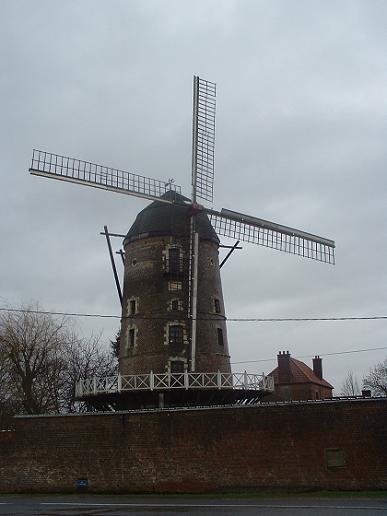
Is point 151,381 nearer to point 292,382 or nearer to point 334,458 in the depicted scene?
point 334,458

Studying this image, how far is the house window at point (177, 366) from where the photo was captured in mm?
25697

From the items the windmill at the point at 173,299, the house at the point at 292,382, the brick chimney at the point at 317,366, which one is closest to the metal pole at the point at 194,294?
the windmill at the point at 173,299

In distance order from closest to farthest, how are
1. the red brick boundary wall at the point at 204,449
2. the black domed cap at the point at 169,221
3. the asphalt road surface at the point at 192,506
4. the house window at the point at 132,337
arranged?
the asphalt road surface at the point at 192,506 → the red brick boundary wall at the point at 204,449 → the house window at the point at 132,337 → the black domed cap at the point at 169,221

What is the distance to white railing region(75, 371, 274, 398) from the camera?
24.1m

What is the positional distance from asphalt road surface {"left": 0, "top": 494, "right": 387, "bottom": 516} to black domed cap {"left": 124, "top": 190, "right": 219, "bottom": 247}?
467 inches

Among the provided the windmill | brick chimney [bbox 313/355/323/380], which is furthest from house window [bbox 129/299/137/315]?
brick chimney [bbox 313/355/323/380]

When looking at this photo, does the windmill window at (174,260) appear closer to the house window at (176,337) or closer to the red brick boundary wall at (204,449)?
the house window at (176,337)

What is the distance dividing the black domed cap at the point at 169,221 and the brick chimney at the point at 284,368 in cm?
1916

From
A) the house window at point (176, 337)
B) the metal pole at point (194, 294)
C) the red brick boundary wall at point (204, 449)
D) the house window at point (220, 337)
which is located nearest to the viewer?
the red brick boundary wall at point (204, 449)

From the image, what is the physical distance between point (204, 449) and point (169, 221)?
36.1 feet

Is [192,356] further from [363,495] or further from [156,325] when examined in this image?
[363,495]

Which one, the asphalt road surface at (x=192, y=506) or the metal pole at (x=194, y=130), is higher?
Answer: the metal pole at (x=194, y=130)

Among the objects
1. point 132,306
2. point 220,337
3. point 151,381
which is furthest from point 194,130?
point 151,381

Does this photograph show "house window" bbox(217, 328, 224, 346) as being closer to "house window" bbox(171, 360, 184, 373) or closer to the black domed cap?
"house window" bbox(171, 360, 184, 373)
